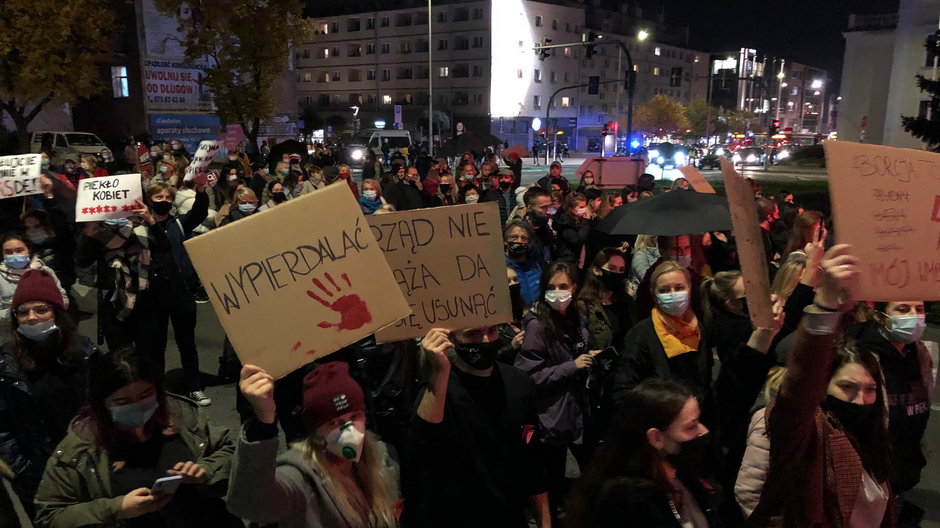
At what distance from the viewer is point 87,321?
8.56 m

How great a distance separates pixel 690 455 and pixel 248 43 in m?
27.2

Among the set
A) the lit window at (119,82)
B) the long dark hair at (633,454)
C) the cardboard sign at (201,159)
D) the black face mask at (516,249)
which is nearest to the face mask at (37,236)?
the cardboard sign at (201,159)

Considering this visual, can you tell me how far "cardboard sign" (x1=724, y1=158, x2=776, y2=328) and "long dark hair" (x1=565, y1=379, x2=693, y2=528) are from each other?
585mm

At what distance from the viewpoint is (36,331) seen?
3.59 metres

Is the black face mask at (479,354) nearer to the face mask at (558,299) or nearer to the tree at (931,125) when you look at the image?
the face mask at (558,299)

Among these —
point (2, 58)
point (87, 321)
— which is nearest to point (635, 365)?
point (87, 321)

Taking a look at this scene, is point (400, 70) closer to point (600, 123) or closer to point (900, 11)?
point (600, 123)

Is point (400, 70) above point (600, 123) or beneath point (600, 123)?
above

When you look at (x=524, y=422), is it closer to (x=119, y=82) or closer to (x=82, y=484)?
(x=82, y=484)

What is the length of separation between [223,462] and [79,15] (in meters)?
27.5

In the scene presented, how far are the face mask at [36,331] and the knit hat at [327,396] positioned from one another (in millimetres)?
1981

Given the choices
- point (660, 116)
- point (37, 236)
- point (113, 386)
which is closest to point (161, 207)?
point (37, 236)

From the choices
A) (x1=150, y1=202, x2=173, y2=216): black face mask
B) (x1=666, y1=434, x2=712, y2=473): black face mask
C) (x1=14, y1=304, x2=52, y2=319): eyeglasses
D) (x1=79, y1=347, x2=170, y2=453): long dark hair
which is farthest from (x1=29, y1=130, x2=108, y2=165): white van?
(x1=666, y1=434, x2=712, y2=473): black face mask

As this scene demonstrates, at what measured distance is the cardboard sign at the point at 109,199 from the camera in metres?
5.39
